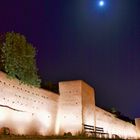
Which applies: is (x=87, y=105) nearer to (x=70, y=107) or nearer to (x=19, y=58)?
(x=70, y=107)

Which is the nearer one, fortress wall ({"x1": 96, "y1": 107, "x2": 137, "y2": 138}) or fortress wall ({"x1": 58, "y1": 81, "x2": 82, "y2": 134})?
fortress wall ({"x1": 58, "y1": 81, "x2": 82, "y2": 134})

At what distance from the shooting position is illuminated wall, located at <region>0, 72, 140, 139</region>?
12.3 metres

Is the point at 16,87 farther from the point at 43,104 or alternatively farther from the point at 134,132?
the point at 134,132

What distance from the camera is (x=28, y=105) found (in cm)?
1359

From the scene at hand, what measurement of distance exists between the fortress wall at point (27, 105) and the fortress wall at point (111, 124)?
18.2 ft

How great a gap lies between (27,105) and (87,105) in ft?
17.0

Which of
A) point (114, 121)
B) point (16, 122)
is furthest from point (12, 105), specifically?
point (114, 121)

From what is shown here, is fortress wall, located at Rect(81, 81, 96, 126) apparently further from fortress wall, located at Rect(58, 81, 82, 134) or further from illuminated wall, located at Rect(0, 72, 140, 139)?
fortress wall, located at Rect(58, 81, 82, 134)

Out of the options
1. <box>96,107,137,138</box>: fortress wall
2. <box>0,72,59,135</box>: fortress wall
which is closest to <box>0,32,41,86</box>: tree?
<box>0,72,59,135</box>: fortress wall

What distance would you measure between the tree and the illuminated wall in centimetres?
63

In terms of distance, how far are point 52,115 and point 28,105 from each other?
255 cm

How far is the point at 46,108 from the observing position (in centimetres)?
1520

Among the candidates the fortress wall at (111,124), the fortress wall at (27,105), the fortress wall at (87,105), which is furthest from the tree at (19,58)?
the fortress wall at (111,124)

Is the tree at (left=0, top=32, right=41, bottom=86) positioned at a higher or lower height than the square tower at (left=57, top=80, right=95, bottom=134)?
higher
